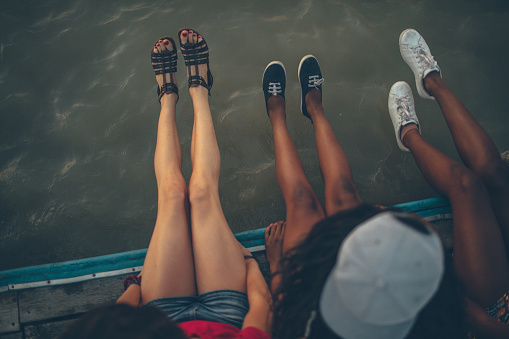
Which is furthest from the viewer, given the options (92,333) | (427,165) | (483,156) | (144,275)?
(427,165)

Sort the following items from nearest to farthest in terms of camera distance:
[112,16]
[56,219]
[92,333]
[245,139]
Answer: [92,333], [56,219], [245,139], [112,16]

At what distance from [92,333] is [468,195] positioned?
1948mm

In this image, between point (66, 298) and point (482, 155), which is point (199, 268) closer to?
point (66, 298)

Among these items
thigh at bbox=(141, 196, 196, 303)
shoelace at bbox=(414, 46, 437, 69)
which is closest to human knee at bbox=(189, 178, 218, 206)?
thigh at bbox=(141, 196, 196, 303)

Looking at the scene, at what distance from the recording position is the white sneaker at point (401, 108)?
2.47 m

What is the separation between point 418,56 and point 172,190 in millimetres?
2385

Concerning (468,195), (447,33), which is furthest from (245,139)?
(447,33)

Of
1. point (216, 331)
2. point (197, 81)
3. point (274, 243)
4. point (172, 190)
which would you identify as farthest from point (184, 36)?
point (216, 331)

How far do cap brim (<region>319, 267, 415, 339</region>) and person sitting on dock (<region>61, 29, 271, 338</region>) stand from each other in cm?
31

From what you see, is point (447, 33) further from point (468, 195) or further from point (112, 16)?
point (112, 16)

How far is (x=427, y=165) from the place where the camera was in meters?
2.04

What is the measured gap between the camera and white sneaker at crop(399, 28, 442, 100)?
2564 mm

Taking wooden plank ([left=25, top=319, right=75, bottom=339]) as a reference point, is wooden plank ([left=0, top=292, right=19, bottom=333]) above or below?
above

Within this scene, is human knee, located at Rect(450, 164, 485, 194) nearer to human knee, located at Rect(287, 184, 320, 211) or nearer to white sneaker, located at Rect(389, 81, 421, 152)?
white sneaker, located at Rect(389, 81, 421, 152)
